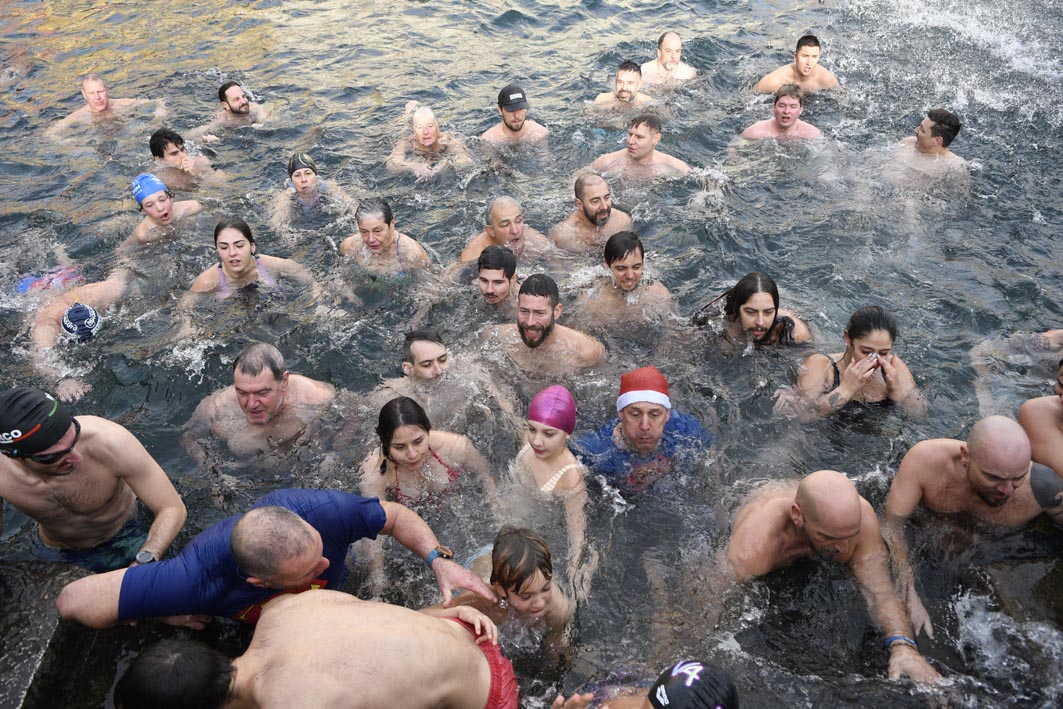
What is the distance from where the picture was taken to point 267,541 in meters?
3.45

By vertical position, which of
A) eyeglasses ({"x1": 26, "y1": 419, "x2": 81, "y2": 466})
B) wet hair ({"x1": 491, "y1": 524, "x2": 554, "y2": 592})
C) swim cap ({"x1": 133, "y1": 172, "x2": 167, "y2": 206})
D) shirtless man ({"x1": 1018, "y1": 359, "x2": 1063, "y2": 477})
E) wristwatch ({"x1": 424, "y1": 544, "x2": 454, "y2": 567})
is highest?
eyeglasses ({"x1": 26, "y1": 419, "x2": 81, "y2": 466})

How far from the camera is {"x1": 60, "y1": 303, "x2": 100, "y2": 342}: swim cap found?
6.92m

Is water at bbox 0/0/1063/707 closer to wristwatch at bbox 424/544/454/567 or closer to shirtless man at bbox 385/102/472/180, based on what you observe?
shirtless man at bbox 385/102/472/180

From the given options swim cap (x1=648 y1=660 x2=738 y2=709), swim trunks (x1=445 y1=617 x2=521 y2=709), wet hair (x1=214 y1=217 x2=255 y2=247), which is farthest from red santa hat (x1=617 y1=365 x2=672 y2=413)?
wet hair (x1=214 y1=217 x2=255 y2=247)

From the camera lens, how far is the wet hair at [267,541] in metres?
3.44

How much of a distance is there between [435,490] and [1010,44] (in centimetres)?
1385

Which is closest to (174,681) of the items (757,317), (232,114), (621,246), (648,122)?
(757,317)

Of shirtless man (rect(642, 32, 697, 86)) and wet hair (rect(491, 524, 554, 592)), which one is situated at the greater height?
wet hair (rect(491, 524, 554, 592))

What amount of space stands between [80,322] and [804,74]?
1094 cm

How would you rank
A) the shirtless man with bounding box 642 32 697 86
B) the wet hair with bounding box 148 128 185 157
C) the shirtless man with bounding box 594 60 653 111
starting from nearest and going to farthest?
1. the wet hair with bounding box 148 128 185 157
2. the shirtless man with bounding box 594 60 653 111
3. the shirtless man with bounding box 642 32 697 86

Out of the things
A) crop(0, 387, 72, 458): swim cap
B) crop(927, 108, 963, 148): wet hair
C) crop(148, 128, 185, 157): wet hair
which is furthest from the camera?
crop(148, 128, 185, 157): wet hair

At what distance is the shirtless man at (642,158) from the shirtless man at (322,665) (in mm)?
7670

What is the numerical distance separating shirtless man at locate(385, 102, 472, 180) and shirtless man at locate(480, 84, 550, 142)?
589 millimetres

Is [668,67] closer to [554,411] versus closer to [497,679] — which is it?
[554,411]
